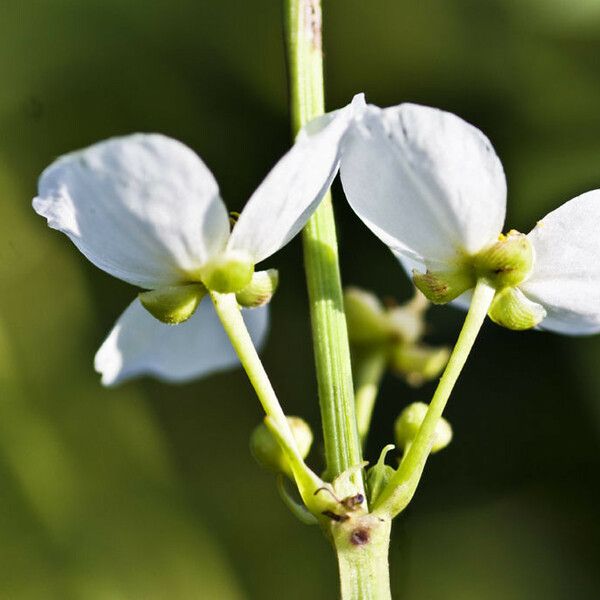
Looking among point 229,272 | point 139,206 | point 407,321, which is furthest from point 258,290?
point 407,321

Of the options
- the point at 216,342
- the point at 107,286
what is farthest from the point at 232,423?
the point at 216,342

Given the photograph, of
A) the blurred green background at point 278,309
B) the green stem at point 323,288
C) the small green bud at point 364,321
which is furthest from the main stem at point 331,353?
the blurred green background at point 278,309

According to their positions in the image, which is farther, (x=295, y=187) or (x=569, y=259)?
(x=569, y=259)

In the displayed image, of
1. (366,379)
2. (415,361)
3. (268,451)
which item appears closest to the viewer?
(268,451)

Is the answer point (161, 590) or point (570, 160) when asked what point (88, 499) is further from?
point (570, 160)

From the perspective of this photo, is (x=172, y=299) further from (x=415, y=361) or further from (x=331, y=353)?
(x=415, y=361)

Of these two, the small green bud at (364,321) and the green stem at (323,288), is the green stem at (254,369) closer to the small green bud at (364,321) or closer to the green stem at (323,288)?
the green stem at (323,288)

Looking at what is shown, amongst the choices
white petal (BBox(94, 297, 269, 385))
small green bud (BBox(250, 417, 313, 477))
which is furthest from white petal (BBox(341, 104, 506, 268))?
white petal (BBox(94, 297, 269, 385))
